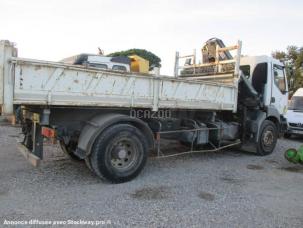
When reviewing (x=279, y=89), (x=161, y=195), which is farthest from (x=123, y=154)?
(x=279, y=89)

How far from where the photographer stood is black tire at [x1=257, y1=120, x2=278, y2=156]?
8.22 meters

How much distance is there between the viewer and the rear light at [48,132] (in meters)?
4.95

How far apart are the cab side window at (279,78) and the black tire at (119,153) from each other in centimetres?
486

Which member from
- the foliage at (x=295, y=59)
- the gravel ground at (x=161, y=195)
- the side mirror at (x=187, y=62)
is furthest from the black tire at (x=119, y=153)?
the foliage at (x=295, y=59)

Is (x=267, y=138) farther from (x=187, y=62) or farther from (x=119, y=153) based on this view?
(x=119, y=153)

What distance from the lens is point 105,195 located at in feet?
15.4

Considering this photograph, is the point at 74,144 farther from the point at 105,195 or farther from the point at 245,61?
the point at 245,61

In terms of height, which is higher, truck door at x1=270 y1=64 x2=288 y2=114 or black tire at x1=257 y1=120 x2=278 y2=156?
truck door at x1=270 y1=64 x2=288 y2=114

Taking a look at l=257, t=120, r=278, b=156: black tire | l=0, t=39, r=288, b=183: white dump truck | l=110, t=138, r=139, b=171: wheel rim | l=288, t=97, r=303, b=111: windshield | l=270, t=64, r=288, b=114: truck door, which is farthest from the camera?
l=288, t=97, r=303, b=111: windshield

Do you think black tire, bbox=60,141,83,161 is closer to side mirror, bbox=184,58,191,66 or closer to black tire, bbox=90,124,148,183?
black tire, bbox=90,124,148,183

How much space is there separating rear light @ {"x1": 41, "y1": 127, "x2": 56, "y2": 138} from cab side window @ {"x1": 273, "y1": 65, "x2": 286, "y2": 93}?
6275 mm

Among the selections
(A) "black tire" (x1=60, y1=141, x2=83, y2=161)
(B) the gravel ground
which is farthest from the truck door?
(A) "black tire" (x1=60, y1=141, x2=83, y2=161)

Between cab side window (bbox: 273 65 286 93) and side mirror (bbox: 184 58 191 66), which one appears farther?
side mirror (bbox: 184 58 191 66)

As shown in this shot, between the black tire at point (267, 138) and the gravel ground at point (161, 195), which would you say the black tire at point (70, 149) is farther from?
the black tire at point (267, 138)
